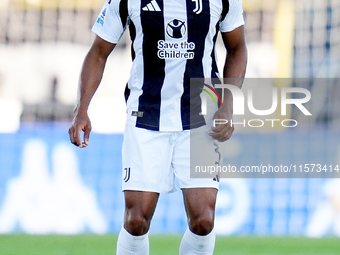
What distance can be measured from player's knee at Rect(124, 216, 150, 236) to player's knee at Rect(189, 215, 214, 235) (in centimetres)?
26

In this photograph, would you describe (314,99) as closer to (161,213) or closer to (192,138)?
(161,213)

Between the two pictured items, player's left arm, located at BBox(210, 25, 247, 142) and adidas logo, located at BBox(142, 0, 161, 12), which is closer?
adidas logo, located at BBox(142, 0, 161, 12)

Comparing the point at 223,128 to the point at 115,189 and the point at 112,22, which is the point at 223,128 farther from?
the point at 115,189

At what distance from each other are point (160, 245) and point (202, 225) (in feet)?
8.09

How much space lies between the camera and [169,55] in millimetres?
3127

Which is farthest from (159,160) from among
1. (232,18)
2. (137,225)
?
(232,18)

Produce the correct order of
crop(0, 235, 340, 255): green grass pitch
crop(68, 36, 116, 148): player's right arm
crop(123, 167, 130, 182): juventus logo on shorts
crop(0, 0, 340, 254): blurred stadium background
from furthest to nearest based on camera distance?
crop(0, 0, 340, 254): blurred stadium background → crop(0, 235, 340, 255): green grass pitch → crop(68, 36, 116, 148): player's right arm → crop(123, 167, 130, 182): juventus logo on shorts

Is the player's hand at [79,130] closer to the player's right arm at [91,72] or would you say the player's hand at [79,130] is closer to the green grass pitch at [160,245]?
the player's right arm at [91,72]

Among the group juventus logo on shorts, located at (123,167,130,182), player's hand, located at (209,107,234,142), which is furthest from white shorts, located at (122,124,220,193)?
player's hand, located at (209,107,234,142)

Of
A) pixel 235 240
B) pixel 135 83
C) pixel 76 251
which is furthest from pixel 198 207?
pixel 235 240

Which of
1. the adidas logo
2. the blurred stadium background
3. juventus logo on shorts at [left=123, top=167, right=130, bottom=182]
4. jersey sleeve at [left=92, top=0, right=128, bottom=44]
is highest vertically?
the adidas logo

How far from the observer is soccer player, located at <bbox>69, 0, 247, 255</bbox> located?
10.0ft

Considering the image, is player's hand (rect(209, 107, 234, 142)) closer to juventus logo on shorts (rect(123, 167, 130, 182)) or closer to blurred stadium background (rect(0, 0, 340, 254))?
juventus logo on shorts (rect(123, 167, 130, 182))

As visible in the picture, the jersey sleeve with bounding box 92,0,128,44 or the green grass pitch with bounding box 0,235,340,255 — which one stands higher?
the jersey sleeve with bounding box 92,0,128,44
